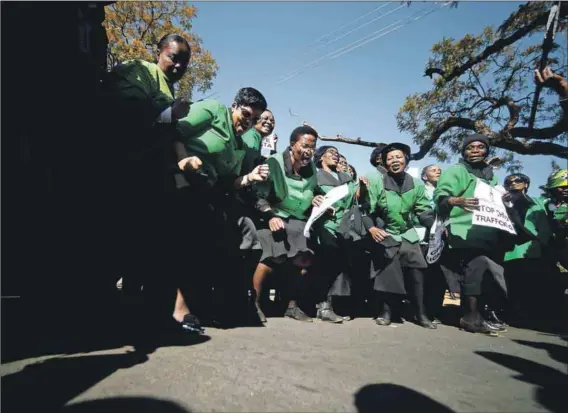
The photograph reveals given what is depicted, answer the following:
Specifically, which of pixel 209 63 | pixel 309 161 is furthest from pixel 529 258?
pixel 209 63

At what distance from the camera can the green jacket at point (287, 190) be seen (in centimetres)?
342

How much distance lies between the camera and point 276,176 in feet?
11.2

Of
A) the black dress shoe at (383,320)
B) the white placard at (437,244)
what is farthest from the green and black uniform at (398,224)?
the black dress shoe at (383,320)

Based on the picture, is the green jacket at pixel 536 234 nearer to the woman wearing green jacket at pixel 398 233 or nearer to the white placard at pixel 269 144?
the woman wearing green jacket at pixel 398 233

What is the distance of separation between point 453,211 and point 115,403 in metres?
3.38

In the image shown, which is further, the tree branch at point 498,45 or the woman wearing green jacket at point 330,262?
the tree branch at point 498,45

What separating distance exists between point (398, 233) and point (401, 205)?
1.05 feet

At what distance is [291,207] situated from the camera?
3504 mm

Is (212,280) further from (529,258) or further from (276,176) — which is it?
(529,258)

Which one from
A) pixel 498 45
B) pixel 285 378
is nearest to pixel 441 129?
pixel 498 45

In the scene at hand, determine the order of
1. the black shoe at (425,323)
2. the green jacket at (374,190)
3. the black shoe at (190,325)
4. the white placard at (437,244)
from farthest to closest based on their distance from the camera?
the green jacket at (374,190) → the white placard at (437,244) → the black shoe at (425,323) → the black shoe at (190,325)

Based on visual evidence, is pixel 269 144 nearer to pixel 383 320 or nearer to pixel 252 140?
pixel 252 140

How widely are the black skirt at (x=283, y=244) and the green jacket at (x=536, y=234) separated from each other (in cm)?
289

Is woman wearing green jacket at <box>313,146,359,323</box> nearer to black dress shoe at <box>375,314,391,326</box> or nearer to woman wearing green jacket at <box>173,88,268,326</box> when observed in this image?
black dress shoe at <box>375,314,391,326</box>
